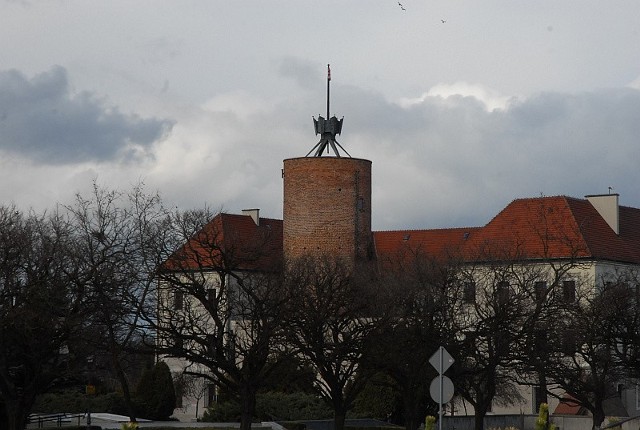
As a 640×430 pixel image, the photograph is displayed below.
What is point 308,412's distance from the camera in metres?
58.7

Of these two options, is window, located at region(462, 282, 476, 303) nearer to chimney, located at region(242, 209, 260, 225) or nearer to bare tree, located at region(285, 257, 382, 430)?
bare tree, located at region(285, 257, 382, 430)

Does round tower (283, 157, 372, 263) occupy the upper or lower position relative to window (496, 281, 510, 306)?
upper

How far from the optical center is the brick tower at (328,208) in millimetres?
72938

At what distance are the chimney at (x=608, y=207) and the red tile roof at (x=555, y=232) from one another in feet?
1.09

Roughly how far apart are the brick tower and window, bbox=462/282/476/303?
705 inches

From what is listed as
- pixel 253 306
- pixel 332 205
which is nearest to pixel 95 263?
pixel 253 306

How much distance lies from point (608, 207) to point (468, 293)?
1110 inches

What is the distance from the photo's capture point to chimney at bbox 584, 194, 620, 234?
7944 cm

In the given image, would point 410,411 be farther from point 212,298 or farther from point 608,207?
point 608,207

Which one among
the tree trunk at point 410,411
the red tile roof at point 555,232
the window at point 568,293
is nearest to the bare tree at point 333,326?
the tree trunk at point 410,411

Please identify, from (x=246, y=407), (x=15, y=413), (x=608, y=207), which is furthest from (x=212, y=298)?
(x=608, y=207)

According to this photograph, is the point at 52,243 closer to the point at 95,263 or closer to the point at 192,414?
the point at 95,263

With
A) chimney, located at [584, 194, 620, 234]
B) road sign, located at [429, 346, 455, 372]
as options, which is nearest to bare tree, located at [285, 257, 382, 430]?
road sign, located at [429, 346, 455, 372]

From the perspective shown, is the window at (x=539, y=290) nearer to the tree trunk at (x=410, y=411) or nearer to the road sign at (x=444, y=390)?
the tree trunk at (x=410, y=411)
